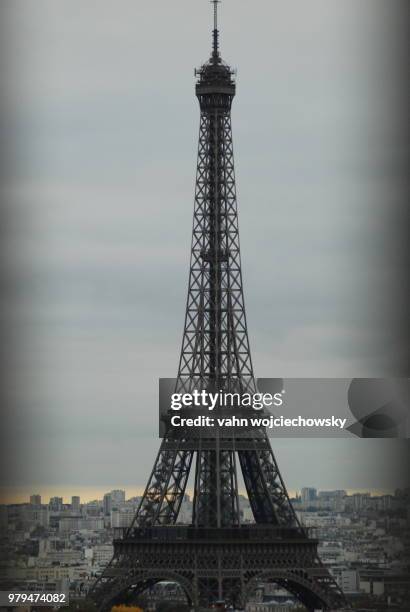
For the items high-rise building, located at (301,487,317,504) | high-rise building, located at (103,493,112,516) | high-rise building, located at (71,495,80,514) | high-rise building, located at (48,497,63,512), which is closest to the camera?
high-rise building, located at (301,487,317,504)

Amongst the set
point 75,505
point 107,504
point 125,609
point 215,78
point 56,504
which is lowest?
point 125,609

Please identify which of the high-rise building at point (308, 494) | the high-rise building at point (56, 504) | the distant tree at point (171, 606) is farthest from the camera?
the distant tree at point (171, 606)

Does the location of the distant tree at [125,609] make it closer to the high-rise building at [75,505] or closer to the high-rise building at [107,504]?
the high-rise building at [75,505]

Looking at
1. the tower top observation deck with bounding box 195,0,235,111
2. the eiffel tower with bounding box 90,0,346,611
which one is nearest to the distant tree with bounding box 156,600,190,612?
the eiffel tower with bounding box 90,0,346,611

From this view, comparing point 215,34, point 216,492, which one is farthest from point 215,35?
point 216,492

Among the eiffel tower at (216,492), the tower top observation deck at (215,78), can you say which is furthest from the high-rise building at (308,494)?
the tower top observation deck at (215,78)

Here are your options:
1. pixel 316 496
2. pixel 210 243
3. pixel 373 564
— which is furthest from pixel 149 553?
pixel 373 564

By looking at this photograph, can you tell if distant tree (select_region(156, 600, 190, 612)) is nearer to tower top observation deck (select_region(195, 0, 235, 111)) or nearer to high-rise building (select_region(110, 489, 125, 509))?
high-rise building (select_region(110, 489, 125, 509))

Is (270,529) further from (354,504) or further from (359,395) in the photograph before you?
(359,395)

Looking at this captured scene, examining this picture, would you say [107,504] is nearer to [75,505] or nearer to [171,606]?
[75,505]
